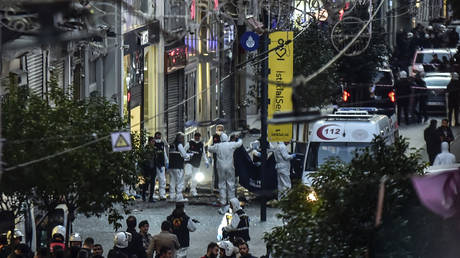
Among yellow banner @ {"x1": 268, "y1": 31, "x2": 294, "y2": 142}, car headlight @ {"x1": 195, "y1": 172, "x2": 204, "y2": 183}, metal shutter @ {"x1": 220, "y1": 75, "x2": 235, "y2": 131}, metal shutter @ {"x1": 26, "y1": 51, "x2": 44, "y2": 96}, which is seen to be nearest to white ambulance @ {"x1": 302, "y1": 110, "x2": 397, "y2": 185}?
yellow banner @ {"x1": 268, "y1": 31, "x2": 294, "y2": 142}

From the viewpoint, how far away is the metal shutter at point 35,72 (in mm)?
23748

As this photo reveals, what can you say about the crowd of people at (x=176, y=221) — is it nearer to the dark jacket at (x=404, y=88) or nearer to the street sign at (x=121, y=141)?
the street sign at (x=121, y=141)

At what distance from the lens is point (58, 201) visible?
17.4 m

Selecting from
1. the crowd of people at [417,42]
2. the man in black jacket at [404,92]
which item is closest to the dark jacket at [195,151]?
the man in black jacket at [404,92]

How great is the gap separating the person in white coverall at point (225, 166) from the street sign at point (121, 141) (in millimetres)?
8985

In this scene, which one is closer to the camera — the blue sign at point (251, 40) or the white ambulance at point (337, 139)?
the blue sign at point (251, 40)

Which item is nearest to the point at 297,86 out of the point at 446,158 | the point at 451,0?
the point at 451,0

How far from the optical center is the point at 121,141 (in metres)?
16.7

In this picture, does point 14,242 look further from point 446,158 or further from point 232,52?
point 232,52

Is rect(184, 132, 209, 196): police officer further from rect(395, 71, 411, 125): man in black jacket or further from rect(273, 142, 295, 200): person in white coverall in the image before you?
rect(395, 71, 411, 125): man in black jacket

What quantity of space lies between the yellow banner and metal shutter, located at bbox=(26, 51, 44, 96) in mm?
4187

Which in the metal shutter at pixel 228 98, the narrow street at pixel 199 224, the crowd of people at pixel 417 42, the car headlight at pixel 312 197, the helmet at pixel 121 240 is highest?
the crowd of people at pixel 417 42

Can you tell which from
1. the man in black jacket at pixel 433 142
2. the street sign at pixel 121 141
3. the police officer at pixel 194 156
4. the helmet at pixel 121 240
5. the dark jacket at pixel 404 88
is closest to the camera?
the street sign at pixel 121 141

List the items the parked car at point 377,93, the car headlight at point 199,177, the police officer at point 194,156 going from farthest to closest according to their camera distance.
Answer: the parked car at point 377,93, the car headlight at point 199,177, the police officer at point 194,156
